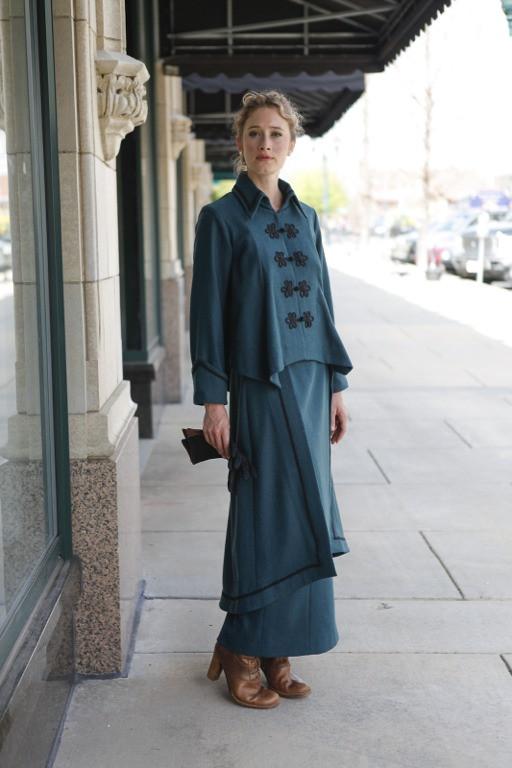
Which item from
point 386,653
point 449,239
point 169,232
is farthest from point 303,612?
point 449,239

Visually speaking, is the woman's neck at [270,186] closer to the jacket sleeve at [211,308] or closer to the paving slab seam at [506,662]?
the jacket sleeve at [211,308]

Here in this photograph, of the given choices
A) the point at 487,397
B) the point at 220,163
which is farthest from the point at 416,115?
the point at 487,397

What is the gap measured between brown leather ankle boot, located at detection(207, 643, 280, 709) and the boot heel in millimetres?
72

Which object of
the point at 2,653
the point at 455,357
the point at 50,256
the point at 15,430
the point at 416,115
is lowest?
the point at 455,357

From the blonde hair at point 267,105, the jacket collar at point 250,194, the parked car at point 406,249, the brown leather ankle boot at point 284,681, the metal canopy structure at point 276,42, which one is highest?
the metal canopy structure at point 276,42

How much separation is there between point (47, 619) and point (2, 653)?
1.28 feet

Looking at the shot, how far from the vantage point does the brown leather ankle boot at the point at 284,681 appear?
382 centimetres

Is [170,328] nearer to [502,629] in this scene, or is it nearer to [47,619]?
[502,629]

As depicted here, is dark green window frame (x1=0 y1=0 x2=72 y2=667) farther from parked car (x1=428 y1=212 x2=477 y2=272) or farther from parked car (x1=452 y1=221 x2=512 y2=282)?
parked car (x1=428 y1=212 x2=477 y2=272)

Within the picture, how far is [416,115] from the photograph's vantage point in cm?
3281

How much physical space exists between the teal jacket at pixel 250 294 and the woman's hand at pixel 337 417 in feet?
0.90

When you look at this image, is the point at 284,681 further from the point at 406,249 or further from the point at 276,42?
the point at 406,249

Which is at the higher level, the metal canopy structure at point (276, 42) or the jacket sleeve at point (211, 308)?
the metal canopy structure at point (276, 42)

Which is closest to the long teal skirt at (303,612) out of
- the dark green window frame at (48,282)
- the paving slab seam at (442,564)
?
the dark green window frame at (48,282)
